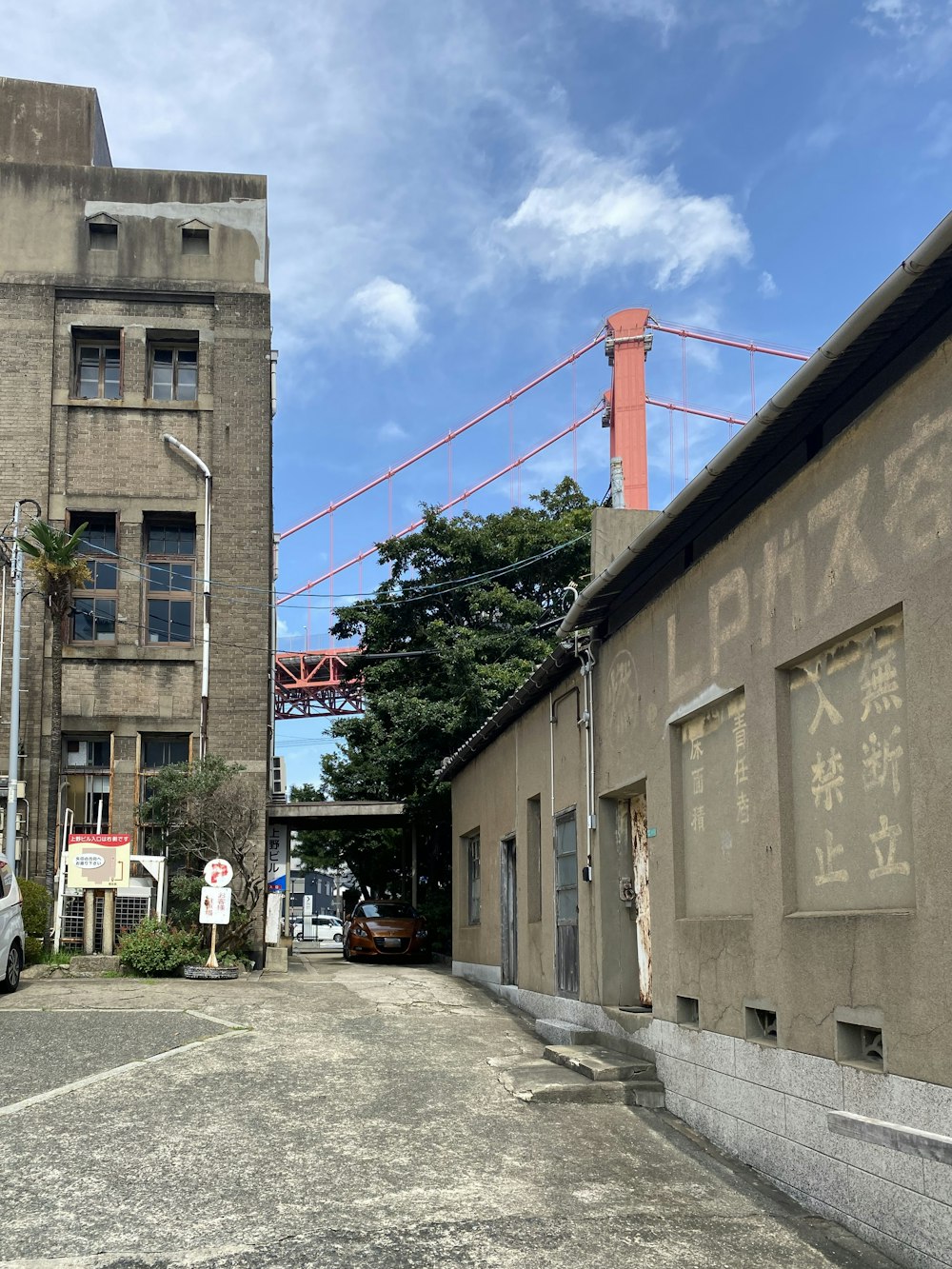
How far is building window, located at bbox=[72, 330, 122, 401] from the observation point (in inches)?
965

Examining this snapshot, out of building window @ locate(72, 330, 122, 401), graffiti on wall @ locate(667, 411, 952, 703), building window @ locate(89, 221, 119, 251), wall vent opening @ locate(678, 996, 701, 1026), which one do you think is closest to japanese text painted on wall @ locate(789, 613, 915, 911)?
→ graffiti on wall @ locate(667, 411, 952, 703)

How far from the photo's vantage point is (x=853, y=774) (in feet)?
22.2

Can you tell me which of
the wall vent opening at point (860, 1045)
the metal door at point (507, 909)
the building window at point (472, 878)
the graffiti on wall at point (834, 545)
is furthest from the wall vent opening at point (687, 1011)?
the building window at point (472, 878)

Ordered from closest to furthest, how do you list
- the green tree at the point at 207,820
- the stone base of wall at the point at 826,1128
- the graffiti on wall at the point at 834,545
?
the stone base of wall at the point at 826,1128 < the graffiti on wall at the point at 834,545 < the green tree at the point at 207,820

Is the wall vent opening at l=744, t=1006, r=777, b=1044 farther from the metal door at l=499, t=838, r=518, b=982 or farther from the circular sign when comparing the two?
the circular sign

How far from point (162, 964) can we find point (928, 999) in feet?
47.6

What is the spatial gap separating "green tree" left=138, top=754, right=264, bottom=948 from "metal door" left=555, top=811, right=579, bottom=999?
8.74 meters

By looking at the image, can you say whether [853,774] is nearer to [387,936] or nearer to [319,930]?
[387,936]

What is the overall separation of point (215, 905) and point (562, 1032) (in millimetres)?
8070

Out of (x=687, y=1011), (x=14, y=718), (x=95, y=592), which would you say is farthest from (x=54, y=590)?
(x=687, y=1011)

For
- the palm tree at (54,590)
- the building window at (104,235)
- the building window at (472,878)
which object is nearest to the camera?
the building window at (472,878)

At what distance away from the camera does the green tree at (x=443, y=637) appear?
25.4 meters

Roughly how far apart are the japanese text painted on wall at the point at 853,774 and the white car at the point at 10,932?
10.7 metres

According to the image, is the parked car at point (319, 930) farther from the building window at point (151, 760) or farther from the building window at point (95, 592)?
the building window at point (95, 592)
